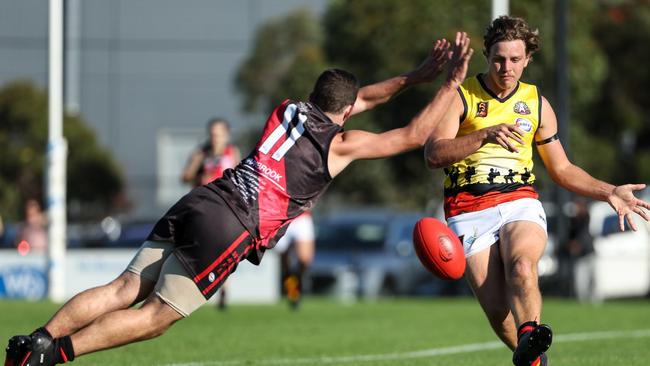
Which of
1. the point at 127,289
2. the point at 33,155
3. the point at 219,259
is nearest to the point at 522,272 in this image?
the point at 219,259

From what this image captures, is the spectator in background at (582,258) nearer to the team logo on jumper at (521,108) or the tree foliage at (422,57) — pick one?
the tree foliage at (422,57)

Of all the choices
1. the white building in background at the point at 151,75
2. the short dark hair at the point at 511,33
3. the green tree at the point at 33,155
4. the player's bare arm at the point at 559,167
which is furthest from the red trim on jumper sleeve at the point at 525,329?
the white building in background at the point at 151,75

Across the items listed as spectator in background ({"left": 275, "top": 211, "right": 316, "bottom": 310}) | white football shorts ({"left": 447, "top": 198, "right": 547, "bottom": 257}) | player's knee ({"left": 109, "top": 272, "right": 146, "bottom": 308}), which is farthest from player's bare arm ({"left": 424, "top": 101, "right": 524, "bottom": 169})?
spectator in background ({"left": 275, "top": 211, "right": 316, "bottom": 310})

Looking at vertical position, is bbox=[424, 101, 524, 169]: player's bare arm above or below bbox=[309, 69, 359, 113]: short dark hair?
below

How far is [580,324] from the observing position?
1605cm

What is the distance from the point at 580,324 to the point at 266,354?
551cm

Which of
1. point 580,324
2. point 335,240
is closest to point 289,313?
point 580,324

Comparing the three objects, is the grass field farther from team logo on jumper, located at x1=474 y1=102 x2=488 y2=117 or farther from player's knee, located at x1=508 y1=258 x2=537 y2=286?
team logo on jumper, located at x1=474 y1=102 x2=488 y2=117

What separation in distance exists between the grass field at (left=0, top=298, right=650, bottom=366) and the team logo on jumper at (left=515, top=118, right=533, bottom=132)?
2510 mm

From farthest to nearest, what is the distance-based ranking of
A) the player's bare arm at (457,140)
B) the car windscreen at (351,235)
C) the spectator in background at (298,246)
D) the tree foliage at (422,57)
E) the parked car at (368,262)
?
the tree foliage at (422,57)
the car windscreen at (351,235)
the parked car at (368,262)
the spectator in background at (298,246)
the player's bare arm at (457,140)

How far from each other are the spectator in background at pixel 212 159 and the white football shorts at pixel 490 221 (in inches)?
299

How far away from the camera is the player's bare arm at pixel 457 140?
8117 mm

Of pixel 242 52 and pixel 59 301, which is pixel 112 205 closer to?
pixel 242 52

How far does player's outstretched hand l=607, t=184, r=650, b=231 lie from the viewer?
8.38m
